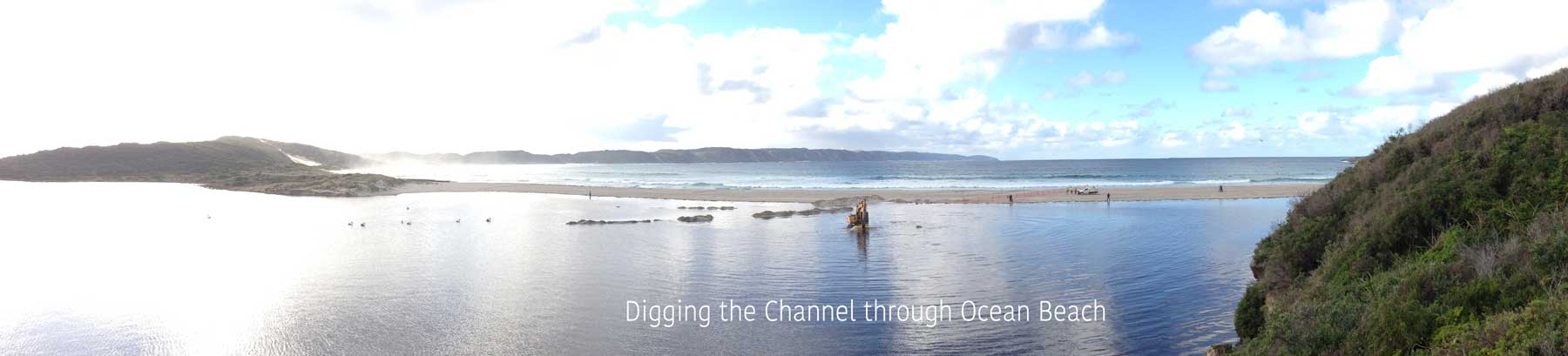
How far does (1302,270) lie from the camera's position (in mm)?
10391

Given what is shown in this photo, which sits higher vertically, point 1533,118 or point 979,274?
point 1533,118

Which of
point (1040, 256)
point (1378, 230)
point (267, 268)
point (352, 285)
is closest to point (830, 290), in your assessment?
point (1040, 256)

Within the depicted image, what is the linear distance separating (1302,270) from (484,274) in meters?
17.4

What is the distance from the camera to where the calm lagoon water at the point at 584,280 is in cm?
1253

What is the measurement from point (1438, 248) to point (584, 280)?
15.7 m

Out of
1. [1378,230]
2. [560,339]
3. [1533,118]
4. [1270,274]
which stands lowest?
[560,339]

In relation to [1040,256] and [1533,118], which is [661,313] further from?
[1533,118]

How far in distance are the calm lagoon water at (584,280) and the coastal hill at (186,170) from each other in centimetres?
2789

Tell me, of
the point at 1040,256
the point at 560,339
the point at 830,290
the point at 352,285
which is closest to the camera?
the point at 560,339

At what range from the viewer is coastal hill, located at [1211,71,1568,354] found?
21.9ft

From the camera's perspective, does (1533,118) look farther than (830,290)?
No

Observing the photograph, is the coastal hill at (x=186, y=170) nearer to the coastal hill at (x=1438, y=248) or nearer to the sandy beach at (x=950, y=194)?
the sandy beach at (x=950, y=194)

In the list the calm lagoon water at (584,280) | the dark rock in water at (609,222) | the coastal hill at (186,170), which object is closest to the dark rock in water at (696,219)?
the calm lagoon water at (584,280)

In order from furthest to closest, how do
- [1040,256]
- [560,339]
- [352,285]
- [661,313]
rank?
[1040,256], [352,285], [661,313], [560,339]
